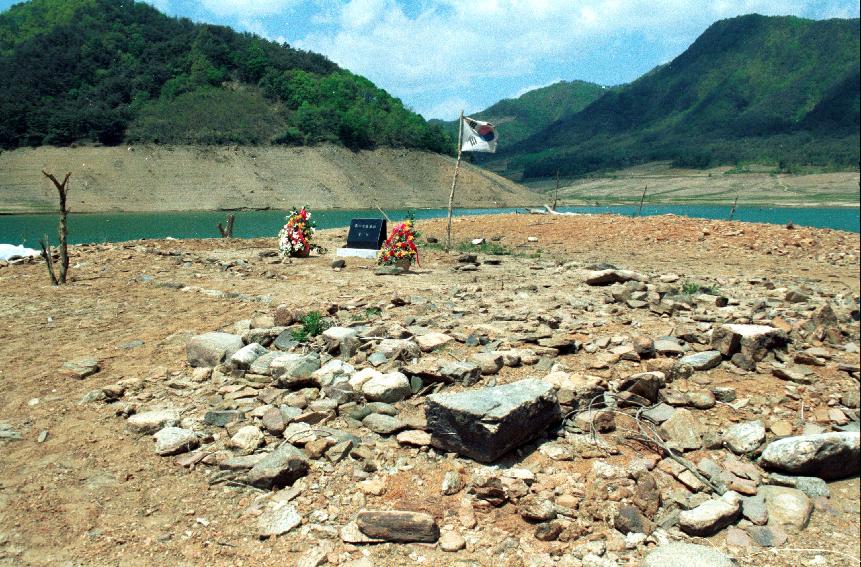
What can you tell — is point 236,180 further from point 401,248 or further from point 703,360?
point 703,360

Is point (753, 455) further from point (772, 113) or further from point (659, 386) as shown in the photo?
point (772, 113)

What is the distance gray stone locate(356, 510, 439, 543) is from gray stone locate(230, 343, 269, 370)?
109 inches

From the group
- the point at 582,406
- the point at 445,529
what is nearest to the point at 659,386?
the point at 582,406

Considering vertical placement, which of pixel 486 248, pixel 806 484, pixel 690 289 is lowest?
pixel 806 484

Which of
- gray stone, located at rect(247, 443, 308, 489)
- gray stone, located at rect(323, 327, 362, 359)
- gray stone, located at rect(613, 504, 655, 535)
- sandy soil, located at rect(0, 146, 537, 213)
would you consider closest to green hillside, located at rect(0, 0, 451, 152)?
sandy soil, located at rect(0, 146, 537, 213)

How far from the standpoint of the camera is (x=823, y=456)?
3805 millimetres

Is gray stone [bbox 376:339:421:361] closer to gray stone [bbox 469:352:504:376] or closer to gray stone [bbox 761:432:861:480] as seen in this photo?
gray stone [bbox 469:352:504:376]

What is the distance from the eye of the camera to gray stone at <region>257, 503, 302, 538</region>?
3805mm

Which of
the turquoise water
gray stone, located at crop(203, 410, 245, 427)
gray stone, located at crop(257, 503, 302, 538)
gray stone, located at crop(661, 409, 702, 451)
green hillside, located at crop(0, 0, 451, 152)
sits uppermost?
green hillside, located at crop(0, 0, 451, 152)

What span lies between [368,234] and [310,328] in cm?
830

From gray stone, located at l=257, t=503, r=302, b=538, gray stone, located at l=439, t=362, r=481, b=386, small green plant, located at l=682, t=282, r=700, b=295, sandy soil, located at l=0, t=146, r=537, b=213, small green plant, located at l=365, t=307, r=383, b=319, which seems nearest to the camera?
gray stone, located at l=257, t=503, r=302, b=538

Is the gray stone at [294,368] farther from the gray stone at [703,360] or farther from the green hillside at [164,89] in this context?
the green hillside at [164,89]

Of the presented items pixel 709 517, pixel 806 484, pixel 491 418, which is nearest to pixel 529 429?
pixel 491 418

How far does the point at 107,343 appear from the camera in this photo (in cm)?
726
